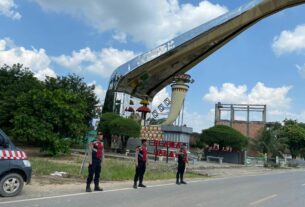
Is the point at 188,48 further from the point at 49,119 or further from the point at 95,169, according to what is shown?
the point at 95,169

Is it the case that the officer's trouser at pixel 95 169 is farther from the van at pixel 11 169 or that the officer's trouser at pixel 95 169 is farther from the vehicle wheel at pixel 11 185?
the vehicle wheel at pixel 11 185

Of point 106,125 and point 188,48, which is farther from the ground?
point 188,48

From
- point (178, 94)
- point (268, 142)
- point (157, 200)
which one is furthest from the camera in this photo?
point (268, 142)

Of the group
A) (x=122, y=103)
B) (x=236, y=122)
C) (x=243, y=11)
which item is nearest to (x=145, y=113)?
(x=122, y=103)

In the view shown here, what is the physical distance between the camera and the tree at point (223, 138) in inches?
1727

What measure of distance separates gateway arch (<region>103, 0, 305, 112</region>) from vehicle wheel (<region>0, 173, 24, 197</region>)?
121 ft

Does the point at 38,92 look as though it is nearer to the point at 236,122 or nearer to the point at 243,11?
the point at 243,11

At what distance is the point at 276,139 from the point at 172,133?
1775 cm

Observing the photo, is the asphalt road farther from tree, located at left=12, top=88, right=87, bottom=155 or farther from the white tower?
the white tower

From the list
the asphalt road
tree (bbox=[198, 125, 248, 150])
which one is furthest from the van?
tree (bbox=[198, 125, 248, 150])

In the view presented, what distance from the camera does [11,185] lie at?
1066cm

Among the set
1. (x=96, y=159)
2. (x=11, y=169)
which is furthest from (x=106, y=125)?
(x=11, y=169)

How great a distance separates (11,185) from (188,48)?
130 ft

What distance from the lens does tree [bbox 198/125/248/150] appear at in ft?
144
